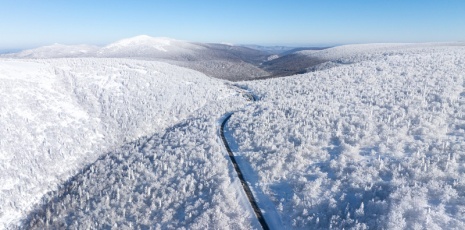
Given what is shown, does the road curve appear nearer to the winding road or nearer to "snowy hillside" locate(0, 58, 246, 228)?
the winding road

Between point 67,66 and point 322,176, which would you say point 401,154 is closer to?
point 322,176

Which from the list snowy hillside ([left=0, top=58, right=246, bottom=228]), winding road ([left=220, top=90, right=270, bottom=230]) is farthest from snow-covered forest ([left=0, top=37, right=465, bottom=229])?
winding road ([left=220, top=90, right=270, bottom=230])

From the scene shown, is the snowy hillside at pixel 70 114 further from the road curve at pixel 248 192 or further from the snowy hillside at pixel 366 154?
the road curve at pixel 248 192

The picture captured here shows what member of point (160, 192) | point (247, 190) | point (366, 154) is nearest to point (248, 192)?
point (247, 190)

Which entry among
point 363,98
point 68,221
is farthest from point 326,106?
point 68,221

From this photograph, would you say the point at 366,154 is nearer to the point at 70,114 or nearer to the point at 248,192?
the point at 248,192
